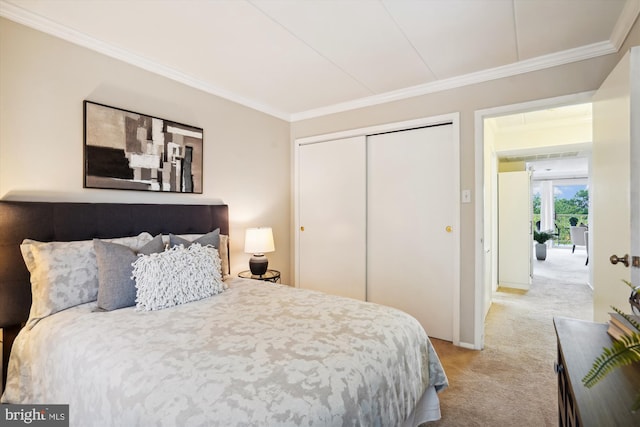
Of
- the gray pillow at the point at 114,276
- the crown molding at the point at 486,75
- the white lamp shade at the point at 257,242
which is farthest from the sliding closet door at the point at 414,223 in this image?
the gray pillow at the point at 114,276

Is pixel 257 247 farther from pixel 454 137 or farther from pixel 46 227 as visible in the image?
pixel 454 137

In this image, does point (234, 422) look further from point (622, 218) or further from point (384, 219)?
point (384, 219)

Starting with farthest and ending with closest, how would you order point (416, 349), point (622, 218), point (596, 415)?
1. point (622, 218)
2. point (416, 349)
3. point (596, 415)

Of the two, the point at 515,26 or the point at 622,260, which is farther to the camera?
the point at 515,26

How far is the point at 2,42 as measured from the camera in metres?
1.85

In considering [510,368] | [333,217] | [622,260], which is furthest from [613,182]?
[333,217]

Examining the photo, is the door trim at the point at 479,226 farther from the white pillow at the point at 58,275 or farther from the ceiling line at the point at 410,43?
the white pillow at the point at 58,275

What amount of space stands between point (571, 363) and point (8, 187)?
2.82 meters

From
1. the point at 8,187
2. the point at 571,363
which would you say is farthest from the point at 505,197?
the point at 8,187

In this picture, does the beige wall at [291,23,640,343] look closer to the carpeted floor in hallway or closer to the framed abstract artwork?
the carpeted floor in hallway

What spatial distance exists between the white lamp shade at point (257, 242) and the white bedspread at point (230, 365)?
1.12 metres

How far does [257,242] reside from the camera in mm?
3094

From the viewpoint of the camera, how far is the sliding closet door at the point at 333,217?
3.53 metres

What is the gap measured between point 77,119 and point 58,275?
3.52ft
